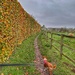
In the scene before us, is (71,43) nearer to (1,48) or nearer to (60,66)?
(60,66)

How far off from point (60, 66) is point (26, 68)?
1417mm

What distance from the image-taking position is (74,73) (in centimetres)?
785

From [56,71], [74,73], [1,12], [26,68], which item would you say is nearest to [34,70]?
[26,68]

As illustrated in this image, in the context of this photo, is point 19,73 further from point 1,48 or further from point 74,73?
point 74,73

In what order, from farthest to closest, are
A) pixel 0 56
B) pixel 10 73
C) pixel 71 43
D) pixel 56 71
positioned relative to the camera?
1. pixel 71 43
2. pixel 56 71
3. pixel 0 56
4. pixel 10 73

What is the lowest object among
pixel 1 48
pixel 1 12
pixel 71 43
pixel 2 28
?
pixel 71 43

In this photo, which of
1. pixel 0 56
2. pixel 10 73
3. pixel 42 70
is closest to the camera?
pixel 10 73

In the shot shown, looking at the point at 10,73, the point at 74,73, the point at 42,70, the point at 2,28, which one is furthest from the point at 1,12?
the point at 74,73

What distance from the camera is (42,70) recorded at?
329 inches

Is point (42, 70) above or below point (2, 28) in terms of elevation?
below

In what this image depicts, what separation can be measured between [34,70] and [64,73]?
4.24 ft

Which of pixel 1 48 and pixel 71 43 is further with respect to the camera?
pixel 71 43

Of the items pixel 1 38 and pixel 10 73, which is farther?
pixel 1 38

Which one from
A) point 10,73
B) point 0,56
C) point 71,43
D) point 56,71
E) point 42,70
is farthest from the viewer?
point 71,43
